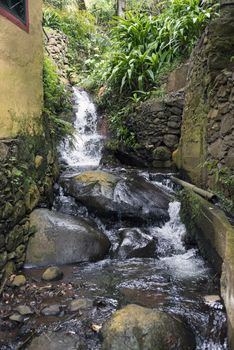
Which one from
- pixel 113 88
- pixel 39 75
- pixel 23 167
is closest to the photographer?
pixel 23 167

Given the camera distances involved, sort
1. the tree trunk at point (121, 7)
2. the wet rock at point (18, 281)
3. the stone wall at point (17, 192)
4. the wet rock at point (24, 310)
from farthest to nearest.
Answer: the tree trunk at point (121, 7), the stone wall at point (17, 192), the wet rock at point (18, 281), the wet rock at point (24, 310)

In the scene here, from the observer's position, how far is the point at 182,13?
8961mm

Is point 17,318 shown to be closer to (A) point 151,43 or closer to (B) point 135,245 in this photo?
(B) point 135,245

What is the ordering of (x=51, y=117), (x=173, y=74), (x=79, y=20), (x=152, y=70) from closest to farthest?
(x=51, y=117), (x=173, y=74), (x=152, y=70), (x=79, y=20)

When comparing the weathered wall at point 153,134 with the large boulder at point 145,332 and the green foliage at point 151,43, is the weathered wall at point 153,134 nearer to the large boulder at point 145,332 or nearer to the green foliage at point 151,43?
the green foliage at point 151,43

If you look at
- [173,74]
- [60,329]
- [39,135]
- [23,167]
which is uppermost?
[173,74]

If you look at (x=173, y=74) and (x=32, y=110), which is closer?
(x=32, y=110)

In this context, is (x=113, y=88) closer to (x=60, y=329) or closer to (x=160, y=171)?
(x=160, y=171)

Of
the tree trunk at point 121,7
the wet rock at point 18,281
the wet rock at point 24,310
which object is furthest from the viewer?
the tree trunk at point 121,7

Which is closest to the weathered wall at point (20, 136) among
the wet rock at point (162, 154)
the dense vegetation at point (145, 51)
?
the wet rock at point (162, 154)

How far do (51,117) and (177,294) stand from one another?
4.18 metres

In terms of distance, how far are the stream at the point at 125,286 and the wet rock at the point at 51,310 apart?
0.11 feet

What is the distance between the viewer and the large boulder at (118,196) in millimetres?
5645

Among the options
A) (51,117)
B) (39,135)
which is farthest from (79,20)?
(39,135)
